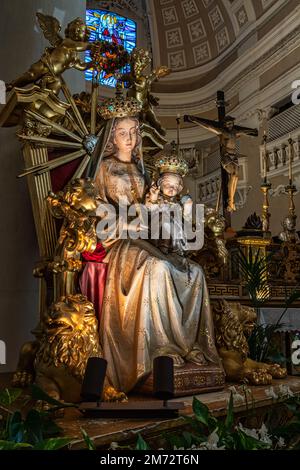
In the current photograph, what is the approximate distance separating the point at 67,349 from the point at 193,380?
0.72m

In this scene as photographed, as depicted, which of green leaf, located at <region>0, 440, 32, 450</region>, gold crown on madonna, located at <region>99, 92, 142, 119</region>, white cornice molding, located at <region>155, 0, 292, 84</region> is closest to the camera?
green leaf, located at <region>0, 440, 32, 450</region>

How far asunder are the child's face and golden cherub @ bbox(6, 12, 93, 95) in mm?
1028

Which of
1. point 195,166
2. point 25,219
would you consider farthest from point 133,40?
point 25,219

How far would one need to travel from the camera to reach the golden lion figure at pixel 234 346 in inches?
117

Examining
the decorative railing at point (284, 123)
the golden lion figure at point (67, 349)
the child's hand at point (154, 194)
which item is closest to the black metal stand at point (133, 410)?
the golden lion figure at point (67, 349)

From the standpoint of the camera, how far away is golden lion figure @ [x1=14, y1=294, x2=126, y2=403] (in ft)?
7.22

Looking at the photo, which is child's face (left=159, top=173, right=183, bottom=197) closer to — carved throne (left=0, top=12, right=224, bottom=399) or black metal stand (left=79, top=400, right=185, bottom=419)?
carved throne (left=0, top=12, right=224, bottom=399)

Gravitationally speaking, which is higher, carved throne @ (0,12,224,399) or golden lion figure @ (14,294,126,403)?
carved throne @ (0,12,224,399)

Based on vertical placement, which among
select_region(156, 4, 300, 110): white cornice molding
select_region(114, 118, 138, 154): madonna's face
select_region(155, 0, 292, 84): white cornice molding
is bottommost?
select_region(114, 118, 138, 154): madonna's face

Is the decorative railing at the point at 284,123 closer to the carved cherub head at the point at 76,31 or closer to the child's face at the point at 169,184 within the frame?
the carved cherub head at the point at 76,31

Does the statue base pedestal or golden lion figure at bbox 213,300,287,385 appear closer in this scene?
the statue base pedestal

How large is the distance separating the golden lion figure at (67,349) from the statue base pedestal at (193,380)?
0.21 meters

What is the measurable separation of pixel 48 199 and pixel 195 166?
11.9m

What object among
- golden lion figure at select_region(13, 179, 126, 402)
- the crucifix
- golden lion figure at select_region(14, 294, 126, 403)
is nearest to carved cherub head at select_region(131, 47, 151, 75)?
golden lion figure at select_region(13, 179, 126, 402)
